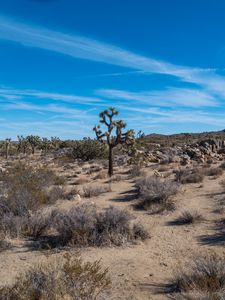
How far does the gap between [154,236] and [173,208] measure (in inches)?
108

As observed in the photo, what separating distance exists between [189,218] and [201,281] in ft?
15.1

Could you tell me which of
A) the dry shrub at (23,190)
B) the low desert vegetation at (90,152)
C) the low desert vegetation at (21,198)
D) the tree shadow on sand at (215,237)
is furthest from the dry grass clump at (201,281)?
the low desert vegetation at (90,152)

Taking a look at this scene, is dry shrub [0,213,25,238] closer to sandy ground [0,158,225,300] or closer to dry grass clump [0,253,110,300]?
sandy ground [0,158,225,300]

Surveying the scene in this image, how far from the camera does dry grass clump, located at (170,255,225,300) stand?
16.1ft

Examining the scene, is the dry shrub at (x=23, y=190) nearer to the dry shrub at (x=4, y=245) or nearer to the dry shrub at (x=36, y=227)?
the dry shrub at (x=36, y=227)

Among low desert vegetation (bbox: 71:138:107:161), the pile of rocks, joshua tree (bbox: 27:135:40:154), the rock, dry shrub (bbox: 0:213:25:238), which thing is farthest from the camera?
joshua tree (bbox: 27:135:40:154)

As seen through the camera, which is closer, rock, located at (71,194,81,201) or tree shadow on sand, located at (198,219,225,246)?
tree shadow on sand, located at (198,219,225,246)

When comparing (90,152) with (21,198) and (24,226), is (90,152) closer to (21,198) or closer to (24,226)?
(21,198)

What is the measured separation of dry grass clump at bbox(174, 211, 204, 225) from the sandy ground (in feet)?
0.65

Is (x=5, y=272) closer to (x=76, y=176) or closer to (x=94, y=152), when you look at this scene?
(x=76, y=176)

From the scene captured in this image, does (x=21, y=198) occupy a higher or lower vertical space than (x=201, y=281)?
higher

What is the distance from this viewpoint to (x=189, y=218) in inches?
382

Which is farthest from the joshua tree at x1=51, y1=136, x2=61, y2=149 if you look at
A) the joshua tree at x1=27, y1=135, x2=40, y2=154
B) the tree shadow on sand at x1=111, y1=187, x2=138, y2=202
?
the tree shadow on sand at x1=111, y1=187, x2=138, y2=202

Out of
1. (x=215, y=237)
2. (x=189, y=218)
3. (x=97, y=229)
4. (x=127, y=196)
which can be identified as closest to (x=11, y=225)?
(x=97, y=229)
